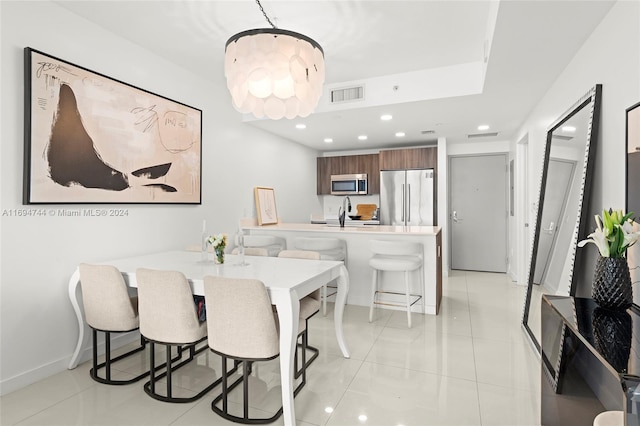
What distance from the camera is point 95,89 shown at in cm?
275

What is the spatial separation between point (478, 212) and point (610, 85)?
437cm

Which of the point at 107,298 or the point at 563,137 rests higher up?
the point at 563,137

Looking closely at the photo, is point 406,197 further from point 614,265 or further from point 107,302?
point 107,302

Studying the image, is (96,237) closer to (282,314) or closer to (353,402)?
(282,314)

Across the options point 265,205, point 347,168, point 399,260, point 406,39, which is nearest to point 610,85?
A: point 406,39

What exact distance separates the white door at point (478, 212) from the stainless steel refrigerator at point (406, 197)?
0.79 meters

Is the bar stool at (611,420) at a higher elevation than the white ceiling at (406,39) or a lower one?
lower

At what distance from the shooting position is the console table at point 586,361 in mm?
1045

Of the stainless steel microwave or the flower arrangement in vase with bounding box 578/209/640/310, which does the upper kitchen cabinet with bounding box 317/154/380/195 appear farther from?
the flower arrangement in vase with bounding box 578/209/640/310

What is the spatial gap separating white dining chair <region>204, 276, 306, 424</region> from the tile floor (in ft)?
1.20

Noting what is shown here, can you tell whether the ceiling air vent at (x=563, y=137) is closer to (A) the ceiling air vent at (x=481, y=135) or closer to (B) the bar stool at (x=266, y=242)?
(A) the ceiling air vent at (x=481, y=135)

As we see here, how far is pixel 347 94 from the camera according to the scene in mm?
3998

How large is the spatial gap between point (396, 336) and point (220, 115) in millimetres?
3191

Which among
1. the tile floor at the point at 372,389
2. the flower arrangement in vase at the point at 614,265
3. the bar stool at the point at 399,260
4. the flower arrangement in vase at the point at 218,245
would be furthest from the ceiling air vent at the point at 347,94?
the flower arrangement in vase at the point at 614,265
